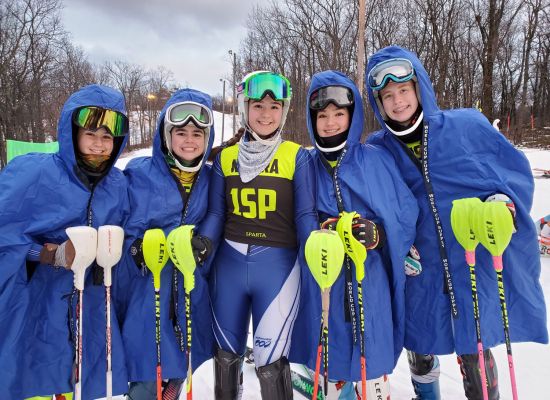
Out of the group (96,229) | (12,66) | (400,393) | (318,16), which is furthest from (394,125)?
(12,66)

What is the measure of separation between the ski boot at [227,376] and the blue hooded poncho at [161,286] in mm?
235

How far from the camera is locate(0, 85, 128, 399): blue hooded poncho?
6.63ft

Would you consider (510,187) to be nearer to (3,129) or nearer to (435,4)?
(435,4)

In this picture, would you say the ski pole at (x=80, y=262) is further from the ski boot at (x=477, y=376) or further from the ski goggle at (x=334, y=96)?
the ski boot at (x=477, y=376)

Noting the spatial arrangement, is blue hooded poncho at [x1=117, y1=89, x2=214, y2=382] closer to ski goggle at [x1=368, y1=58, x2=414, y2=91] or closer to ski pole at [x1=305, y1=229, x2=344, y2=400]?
ski pole at [x1=305, y1=229, x2=344, y2=400]

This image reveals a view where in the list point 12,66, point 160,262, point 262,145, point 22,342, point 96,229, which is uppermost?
point 12,66

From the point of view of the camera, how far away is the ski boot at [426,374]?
8.92ft

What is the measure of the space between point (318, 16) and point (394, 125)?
69.4ft

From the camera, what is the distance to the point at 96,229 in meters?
2.21

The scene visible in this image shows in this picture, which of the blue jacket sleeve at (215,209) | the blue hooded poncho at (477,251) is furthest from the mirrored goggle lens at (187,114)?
the blue hooded poncho at (477,251)

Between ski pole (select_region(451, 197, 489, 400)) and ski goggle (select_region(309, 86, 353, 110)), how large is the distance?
983 millimetres

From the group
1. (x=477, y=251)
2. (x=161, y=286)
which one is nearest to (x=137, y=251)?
(x=161, y=286)

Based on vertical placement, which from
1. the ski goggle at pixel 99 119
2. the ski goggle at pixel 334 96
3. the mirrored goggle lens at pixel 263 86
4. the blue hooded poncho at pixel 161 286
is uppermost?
the mirrored goggle lens at pixel 263 86

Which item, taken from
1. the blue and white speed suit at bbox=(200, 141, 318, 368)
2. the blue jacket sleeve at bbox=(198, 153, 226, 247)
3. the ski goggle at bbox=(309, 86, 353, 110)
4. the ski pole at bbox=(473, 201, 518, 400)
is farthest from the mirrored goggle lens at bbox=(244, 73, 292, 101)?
the ski pole at bbox=(473, 201, 518, 400)
